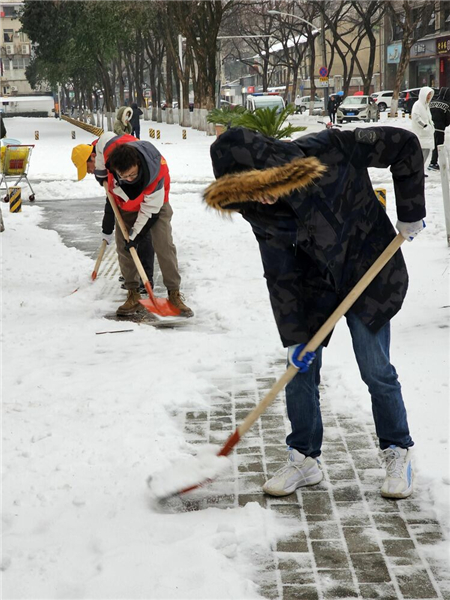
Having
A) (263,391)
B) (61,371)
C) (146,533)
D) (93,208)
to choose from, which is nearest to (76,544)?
(146,533)

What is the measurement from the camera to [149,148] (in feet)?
21.0

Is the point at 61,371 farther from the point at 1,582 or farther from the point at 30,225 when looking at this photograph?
the point at 30,225

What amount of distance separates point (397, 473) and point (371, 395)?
35 centimetres

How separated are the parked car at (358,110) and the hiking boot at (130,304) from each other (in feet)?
111

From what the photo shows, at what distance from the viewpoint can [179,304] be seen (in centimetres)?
698

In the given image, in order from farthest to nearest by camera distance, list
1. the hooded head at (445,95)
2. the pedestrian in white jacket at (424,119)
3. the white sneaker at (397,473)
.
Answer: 1. the hooded head at (445,95)
2. the pedestrian in white jacket at (424,119)
3. the white sneaker at (397,473)

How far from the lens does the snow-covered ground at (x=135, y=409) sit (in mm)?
3217

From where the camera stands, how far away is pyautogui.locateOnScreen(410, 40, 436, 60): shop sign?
2026 inches

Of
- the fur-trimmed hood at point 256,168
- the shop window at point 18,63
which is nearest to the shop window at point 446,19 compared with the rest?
the fur-trimmed hood at point 256,168

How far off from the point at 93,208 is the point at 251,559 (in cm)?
1081

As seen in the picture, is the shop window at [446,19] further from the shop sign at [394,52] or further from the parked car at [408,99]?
the shop sign at [394,52]

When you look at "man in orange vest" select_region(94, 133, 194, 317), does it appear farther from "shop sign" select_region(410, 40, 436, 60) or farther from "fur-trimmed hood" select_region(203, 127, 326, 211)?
"shop sign" select_region(410, 40, 436, 60)

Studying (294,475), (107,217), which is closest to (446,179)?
(107,217)

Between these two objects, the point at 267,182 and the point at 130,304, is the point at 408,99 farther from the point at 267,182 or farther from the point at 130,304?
the point at 267,182
